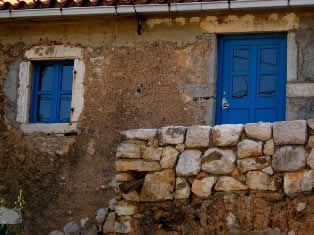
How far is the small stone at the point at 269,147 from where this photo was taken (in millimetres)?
6785

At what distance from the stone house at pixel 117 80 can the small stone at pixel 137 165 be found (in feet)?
7.28

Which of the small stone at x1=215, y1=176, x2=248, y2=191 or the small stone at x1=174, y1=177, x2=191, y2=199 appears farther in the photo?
the small stone at x1=174, y1=177, x2=191, y2=199

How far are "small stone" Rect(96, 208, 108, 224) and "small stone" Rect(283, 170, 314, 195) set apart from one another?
3.34m

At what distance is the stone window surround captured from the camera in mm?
9875

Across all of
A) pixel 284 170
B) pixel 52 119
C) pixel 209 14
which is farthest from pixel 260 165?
pixel 52 119

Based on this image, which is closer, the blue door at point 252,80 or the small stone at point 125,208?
the small stone at point 125,208

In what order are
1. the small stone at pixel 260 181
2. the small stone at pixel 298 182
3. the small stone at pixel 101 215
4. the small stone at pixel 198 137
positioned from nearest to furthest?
the small stone at pixel 298 182, the small stone at pixel 260 181, the small stone at pixel 198 137, the small stone at pixel 101 215

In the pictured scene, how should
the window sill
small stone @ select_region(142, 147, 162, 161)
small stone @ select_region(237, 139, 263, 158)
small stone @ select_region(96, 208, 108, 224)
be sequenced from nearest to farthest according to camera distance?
small stone @ select_region(237, 139, 263, 158)
small stone @ select_region(142, 147, 162, 161)
small stone @ select_region(96, 208, 108, 224)
the window sill

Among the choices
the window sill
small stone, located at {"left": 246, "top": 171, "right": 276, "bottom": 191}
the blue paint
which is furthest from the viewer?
the blue paint

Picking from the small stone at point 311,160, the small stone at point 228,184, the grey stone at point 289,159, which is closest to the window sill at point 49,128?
the small stone at point 228,184

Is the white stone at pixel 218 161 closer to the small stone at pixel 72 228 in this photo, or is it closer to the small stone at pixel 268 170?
the small stone at pixel 268 170

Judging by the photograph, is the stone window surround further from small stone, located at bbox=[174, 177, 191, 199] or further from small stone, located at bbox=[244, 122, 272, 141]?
small stone, located at bbox=[244, 122, 272, 141]

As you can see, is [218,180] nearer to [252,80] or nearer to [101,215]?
[252,80]

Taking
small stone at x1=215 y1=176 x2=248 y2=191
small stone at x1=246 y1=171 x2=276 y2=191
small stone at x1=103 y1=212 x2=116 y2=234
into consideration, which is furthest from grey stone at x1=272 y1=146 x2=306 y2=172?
small stone at x1=103 y1=212 x2=116 y2=234
